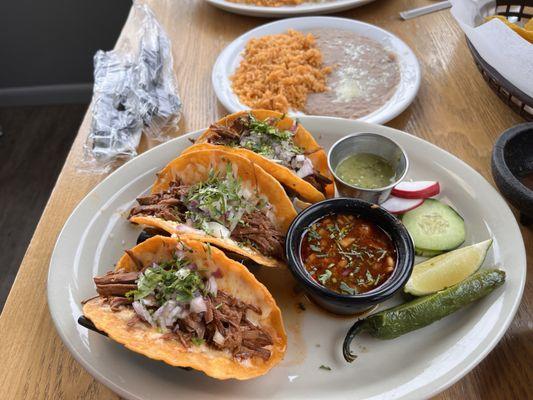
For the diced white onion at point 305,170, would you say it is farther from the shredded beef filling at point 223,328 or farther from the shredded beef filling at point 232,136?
the shredded beef filling at point 223,328

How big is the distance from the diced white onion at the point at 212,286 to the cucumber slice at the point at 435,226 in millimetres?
802

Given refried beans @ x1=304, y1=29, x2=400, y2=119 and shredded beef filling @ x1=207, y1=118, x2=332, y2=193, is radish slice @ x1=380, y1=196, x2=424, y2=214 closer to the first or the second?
shredded beef filling @ x1=207, y1=118, x2=332, y2=193

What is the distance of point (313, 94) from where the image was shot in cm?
272

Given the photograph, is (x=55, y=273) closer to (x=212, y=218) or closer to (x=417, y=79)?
(x=212, y=218)

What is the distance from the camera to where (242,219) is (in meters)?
1.81

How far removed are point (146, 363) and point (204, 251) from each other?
1.30 feet

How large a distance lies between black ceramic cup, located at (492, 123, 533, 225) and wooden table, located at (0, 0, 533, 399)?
0.82 feet

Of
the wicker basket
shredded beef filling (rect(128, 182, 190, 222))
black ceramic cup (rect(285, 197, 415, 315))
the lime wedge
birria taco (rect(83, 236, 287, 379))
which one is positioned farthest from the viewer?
the wicker basket

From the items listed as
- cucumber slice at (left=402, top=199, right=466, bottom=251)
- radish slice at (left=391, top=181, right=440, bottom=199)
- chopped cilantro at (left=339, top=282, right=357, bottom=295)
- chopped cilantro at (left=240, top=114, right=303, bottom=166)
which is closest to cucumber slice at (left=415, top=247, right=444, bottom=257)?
cucumber slice at (left=402, top=199, right=466, bottom=251)

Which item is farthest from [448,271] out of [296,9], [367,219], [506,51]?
[296,9]

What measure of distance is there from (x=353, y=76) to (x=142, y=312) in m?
1.91

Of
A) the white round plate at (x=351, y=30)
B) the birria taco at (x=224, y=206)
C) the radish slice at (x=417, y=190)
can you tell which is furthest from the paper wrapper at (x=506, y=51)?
the birria taco at (x=224, y=206)

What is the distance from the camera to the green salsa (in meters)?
2.07

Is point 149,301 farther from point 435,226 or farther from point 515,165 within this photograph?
point 515,165
